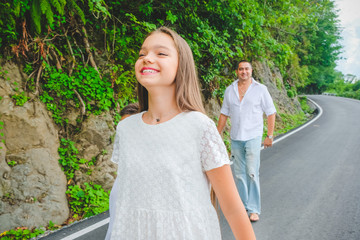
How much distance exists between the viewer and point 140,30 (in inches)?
249

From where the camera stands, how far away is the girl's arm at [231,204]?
1.07 meters

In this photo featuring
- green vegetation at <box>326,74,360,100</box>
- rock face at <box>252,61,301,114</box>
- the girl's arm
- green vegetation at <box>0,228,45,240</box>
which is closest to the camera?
the girl's arm

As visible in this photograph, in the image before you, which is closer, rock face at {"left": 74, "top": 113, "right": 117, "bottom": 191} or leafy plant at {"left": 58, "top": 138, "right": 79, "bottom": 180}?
leafy plant at {"left": 58, "top": 138, "right": 79, "bottom": 180}

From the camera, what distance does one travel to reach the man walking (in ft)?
12.4

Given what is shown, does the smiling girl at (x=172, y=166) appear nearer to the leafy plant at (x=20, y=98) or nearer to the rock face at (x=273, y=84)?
the leafy plant at (x=20, y=98)

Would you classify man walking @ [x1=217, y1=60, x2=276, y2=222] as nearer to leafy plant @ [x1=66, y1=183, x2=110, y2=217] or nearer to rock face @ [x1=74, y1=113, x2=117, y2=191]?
leafy plant @ [x1=66, y1=183, x2=110, y2=217]

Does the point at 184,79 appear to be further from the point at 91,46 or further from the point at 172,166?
the point at 91,46

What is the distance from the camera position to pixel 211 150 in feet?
3.62

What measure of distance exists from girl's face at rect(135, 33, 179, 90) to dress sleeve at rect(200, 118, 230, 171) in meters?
0.28

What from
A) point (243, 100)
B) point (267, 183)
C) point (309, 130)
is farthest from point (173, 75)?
point (309, 130)

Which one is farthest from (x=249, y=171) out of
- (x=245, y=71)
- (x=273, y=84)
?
(x=273, y=84)

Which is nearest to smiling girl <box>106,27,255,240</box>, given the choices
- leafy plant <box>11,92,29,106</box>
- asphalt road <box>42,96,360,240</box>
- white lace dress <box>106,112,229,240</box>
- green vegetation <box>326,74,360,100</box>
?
white lace dress <box>106,112,229,240</box>

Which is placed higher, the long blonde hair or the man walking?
the long blonde hair

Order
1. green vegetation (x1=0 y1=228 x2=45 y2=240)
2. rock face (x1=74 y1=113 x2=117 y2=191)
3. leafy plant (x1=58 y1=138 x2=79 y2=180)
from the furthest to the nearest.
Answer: rock face (x1=74 y1=113 x2=117 y2=191) → leafy plant (x1=58 y1=138 x2=79 y2=180) → green vegetation (x1=0 y1=228 x2=45 y2=240)
